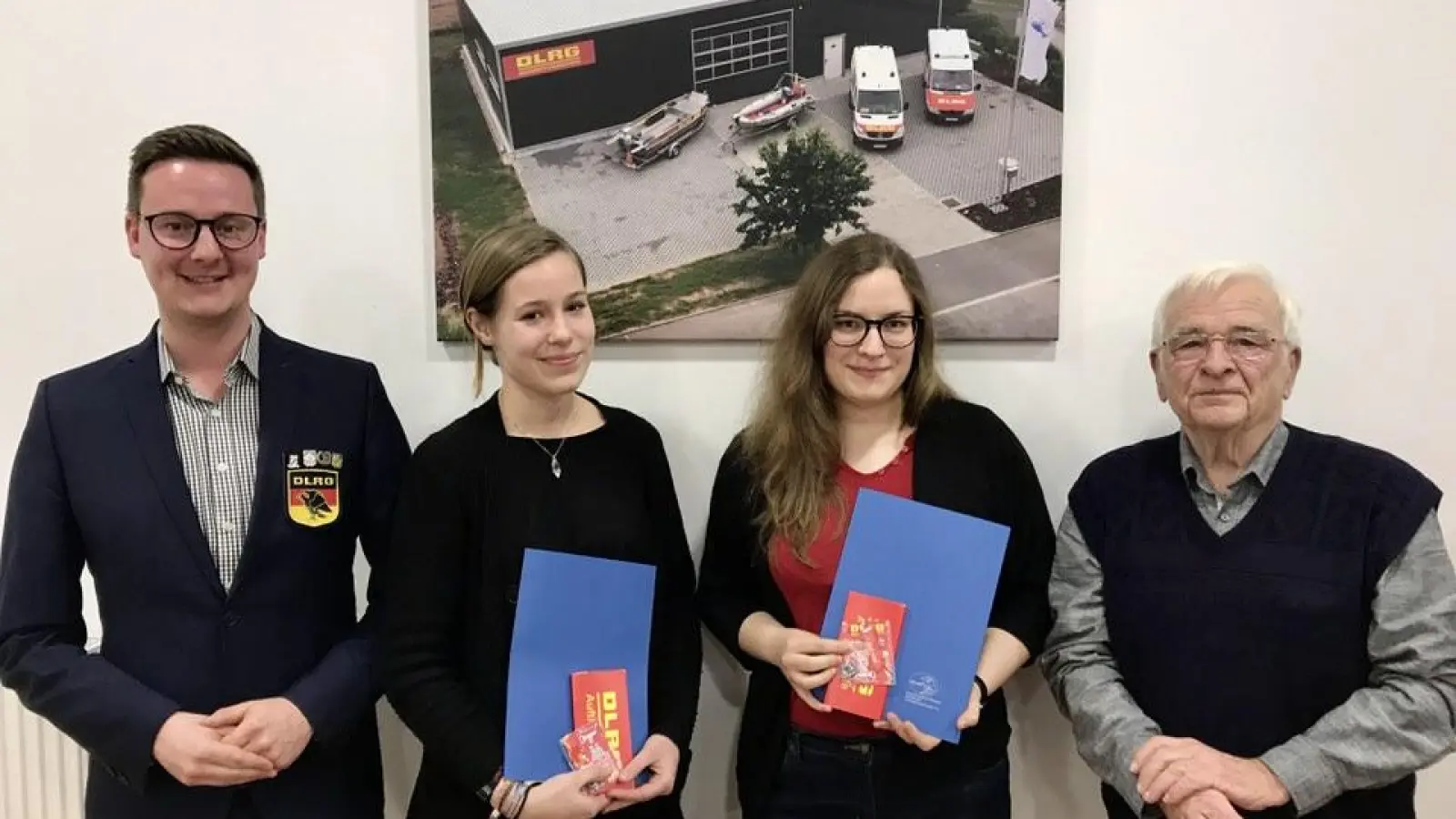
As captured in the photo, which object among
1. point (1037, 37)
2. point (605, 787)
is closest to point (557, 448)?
point (605, 787)

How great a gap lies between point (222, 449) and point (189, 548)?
15 centimetres

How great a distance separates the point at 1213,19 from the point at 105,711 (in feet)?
7.04

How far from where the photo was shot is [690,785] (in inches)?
77.8

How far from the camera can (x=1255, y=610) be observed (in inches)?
55.3

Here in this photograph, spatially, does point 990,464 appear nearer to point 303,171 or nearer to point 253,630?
point 253,630

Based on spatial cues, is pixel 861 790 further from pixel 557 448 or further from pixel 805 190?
pixel 805 190

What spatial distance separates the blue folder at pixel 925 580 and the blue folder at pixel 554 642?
0.33m

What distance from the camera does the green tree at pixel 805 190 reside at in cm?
185

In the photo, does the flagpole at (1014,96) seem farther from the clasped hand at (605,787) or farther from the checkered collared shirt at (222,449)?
the checkered collared shirt at (222,449)

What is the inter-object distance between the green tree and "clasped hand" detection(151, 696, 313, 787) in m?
1.15

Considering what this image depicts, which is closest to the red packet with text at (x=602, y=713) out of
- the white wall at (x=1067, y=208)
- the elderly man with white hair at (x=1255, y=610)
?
the white wall at (x=1067, y=208)

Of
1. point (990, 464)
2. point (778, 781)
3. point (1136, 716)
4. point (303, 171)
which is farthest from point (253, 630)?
point (1136, 716)

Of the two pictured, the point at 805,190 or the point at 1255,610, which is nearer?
the point at 1255,610

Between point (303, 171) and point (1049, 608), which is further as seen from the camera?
point (303, 171)
